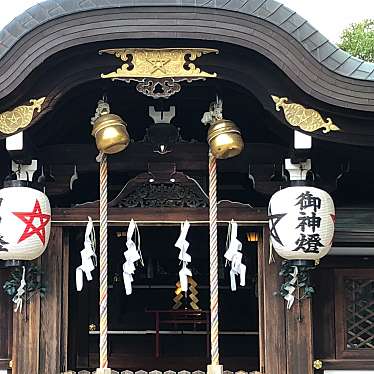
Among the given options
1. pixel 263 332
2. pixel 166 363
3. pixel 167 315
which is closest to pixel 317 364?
pixel 263 332

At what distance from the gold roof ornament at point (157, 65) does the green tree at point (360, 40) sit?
1410 centimetres

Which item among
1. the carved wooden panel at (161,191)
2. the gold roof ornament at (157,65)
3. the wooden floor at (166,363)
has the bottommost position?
the wooden floor at (166,363)

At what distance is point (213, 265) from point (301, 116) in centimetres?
138

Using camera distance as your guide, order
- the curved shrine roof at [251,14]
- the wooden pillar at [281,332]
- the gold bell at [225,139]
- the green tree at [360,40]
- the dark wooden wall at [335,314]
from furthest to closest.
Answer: the green tree at [360,40] < the dark wooden wall at [335,314] < the wooden pillar at [281,332] < the gold bell at [225,139] < the curved shrine roof at [251,14]

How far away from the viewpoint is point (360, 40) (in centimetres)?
1864

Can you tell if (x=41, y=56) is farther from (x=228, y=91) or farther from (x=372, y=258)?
(x=372, y=258)

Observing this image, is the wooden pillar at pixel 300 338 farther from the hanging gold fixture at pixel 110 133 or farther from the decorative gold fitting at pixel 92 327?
the decorative gold fitting at pixel 92 327

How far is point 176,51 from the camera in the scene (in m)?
5.10

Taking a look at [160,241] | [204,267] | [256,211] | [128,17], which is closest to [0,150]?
[128,17]

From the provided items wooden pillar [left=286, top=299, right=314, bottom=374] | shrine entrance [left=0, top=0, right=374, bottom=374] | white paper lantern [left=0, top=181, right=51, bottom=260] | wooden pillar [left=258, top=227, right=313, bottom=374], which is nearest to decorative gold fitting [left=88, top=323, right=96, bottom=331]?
shrine entrance [left=0, top=0, right=374, bottom=374]

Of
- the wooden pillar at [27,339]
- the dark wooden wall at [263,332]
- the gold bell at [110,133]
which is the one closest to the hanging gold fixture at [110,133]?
the gold bell at [110,133]

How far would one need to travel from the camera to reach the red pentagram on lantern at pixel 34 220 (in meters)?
5.30

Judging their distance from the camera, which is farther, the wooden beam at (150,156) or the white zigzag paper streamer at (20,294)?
the wooden beam at (150,156)

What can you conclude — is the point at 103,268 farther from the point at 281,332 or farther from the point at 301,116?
the point at 301,116
